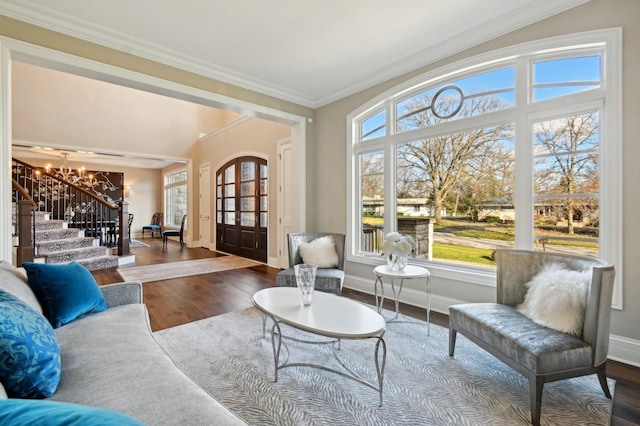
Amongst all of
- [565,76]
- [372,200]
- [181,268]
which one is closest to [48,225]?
[181,268]

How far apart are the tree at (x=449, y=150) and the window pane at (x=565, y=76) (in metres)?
0.37

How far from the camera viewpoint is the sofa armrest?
2.26 metres

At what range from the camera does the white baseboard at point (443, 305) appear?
2.23 meters

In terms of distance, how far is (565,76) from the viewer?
2.60 metres

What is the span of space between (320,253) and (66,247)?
5.34 metres

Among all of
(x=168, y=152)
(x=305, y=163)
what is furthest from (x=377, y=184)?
(x=168, y=152)

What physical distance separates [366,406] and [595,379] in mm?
1656

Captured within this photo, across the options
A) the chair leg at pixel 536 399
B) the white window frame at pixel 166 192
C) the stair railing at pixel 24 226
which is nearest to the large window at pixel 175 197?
the white window frame at pixel 166 192

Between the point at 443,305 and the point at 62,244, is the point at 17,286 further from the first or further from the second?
the point at 62,244

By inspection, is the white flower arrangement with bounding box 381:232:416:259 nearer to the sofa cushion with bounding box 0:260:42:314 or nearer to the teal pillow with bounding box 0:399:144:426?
the teal pillow with bounding box 0:399:144:426

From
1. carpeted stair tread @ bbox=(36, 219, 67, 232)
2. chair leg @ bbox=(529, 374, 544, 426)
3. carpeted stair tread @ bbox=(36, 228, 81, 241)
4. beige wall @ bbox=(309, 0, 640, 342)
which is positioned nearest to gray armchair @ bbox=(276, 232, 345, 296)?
beige wall @ bbox=(309, 0, 640, 342)

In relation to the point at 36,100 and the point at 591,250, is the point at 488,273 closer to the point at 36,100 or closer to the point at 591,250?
the point at 591,250

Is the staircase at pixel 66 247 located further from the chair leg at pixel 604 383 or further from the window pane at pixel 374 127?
the chair leg at pixel 604 383

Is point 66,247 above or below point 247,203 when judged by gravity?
below
